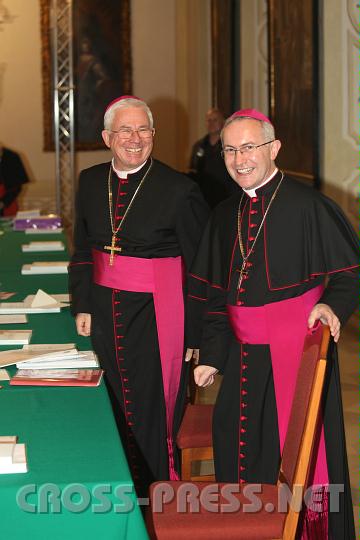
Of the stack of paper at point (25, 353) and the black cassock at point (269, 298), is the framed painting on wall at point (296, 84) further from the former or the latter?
the stack of paper at point (25, 353)

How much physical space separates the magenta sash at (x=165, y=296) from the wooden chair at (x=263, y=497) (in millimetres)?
1044

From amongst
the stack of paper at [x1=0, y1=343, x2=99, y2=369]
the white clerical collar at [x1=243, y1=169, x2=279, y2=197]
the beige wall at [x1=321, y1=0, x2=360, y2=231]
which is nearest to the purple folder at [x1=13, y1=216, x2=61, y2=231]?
the beige wall at [x1=321, y1=0, x2=360, y2=231]

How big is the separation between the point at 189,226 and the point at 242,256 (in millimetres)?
633

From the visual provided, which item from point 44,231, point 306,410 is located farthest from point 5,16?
point 306,410

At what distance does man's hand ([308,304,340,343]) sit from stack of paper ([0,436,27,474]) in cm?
105

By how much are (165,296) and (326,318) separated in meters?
1.13

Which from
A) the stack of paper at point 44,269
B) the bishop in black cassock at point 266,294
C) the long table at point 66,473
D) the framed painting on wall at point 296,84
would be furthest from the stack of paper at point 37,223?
the long table at point 66,473

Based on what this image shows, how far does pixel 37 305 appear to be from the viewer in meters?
4.12

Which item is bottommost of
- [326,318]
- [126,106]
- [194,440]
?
[194,440]

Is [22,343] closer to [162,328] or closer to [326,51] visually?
[162,328]

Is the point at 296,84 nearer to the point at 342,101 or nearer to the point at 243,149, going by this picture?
→ the point at 342,101

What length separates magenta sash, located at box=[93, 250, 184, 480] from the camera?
A: 3.78 m

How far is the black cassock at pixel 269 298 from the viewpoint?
9.84 ft

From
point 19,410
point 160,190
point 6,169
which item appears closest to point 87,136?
point 6,169
